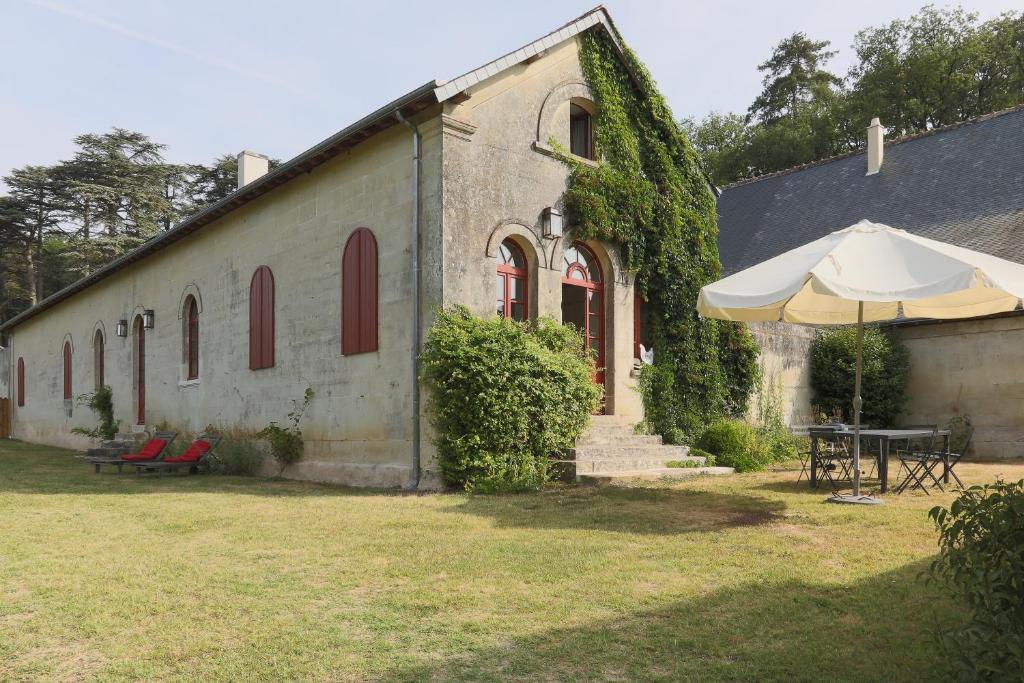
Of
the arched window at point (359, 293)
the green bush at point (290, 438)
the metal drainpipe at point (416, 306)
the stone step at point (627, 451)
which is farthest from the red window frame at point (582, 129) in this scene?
the green bush at point (290, 438)

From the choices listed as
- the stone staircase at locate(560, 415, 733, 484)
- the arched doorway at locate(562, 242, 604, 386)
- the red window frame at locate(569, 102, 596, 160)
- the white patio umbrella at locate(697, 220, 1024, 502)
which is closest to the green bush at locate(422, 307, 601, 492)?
the stone staircase at locate(560, 415, 733, 484)

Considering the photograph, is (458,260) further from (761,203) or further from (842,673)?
(761,203)

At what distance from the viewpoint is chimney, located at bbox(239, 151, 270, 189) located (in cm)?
1844

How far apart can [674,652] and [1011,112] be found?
20.5 metres

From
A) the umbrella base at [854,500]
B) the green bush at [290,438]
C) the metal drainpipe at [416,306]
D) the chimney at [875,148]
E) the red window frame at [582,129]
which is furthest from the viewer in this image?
the chimney at [875,148]

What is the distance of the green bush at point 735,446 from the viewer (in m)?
11.8

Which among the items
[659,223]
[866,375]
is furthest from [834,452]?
[866,375]

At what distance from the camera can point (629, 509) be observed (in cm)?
757

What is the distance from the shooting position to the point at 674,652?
3611 millimetres

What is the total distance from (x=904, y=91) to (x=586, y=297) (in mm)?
25864

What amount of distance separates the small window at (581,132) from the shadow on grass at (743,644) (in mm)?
8973

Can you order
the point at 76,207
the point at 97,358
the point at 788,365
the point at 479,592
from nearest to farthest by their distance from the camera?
the point at 479,592 → the point at 788,365 → the point at 97,358 → the point at 76,207

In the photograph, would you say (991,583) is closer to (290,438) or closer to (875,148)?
(290,438)

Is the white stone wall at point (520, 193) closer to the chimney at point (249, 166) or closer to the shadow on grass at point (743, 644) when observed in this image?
the shadow on grass at point (743, 644)
